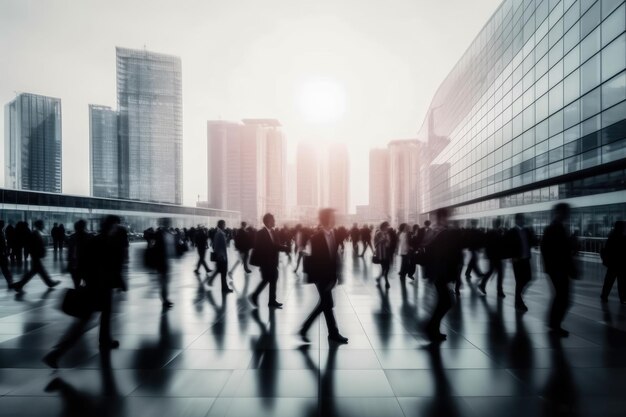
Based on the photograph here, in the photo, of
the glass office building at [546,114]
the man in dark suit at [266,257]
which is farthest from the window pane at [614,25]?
the man in dark suit at [266,257]

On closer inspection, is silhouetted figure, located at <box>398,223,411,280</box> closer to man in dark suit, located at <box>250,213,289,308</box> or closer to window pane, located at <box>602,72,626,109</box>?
man in dark suit, located at <box>250,213,289,308</box>

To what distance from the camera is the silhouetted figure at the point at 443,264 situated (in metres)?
5.83

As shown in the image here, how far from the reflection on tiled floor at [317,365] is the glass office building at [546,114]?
22.5 ft

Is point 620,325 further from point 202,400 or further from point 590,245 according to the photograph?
point 590,245

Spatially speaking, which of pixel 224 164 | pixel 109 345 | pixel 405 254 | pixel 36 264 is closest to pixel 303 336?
pixel 109 345

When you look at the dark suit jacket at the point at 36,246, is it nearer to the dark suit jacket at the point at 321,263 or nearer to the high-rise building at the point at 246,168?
the dark suit jacket at the point at 321,263

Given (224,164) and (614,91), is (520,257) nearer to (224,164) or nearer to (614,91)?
(614,91)

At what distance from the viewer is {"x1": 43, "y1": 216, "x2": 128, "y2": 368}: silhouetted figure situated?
519cm

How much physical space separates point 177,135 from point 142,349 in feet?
445

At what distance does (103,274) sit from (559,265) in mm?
6612

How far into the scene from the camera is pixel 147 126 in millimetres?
127938

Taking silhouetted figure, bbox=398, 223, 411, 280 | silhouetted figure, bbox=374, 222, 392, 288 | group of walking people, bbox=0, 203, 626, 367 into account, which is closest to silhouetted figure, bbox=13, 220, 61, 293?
group of walking people, bbox=0, 203, 626, 367

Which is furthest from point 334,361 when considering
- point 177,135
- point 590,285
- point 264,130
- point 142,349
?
point 264,130

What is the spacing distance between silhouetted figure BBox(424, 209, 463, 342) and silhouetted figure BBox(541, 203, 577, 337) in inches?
63.0
